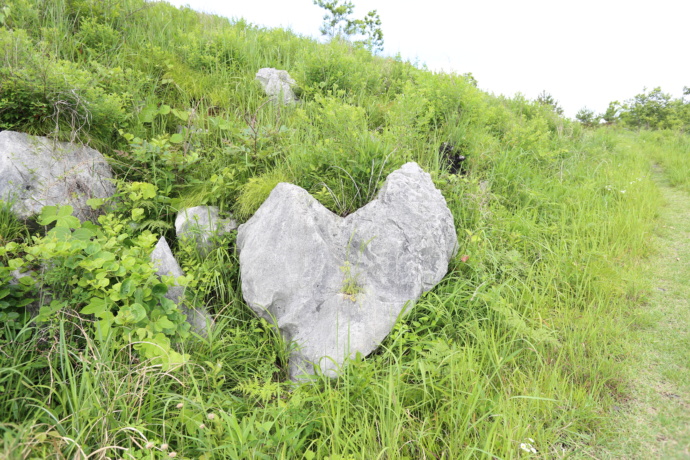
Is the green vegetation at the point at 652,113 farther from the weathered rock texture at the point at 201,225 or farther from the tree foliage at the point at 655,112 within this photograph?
the weathered rock texture at the point at 201,225

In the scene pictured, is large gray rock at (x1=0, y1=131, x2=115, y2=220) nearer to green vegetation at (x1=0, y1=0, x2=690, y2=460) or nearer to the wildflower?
green vegetation at (x1=0, y1=0, x2=690, y2=460)

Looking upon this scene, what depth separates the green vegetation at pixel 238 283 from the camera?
7.32 ft

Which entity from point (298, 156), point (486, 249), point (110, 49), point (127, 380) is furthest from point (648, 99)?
point (127, 380)

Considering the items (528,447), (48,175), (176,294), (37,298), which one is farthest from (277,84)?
(528,447)

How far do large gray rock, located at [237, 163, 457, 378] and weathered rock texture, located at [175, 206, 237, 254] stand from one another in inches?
11.9

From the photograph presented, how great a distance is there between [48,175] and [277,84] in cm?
328

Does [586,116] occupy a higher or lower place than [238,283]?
higher

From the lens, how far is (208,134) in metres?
4.41

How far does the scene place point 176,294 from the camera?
3088 millimetres

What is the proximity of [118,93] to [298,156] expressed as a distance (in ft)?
8.27

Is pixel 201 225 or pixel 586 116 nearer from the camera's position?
pixel 201 225

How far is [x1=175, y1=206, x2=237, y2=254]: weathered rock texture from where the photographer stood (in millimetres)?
3484

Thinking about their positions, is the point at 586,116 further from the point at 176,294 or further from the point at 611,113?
the point at 176,294

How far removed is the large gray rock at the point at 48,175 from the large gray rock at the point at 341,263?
5.24 ft
